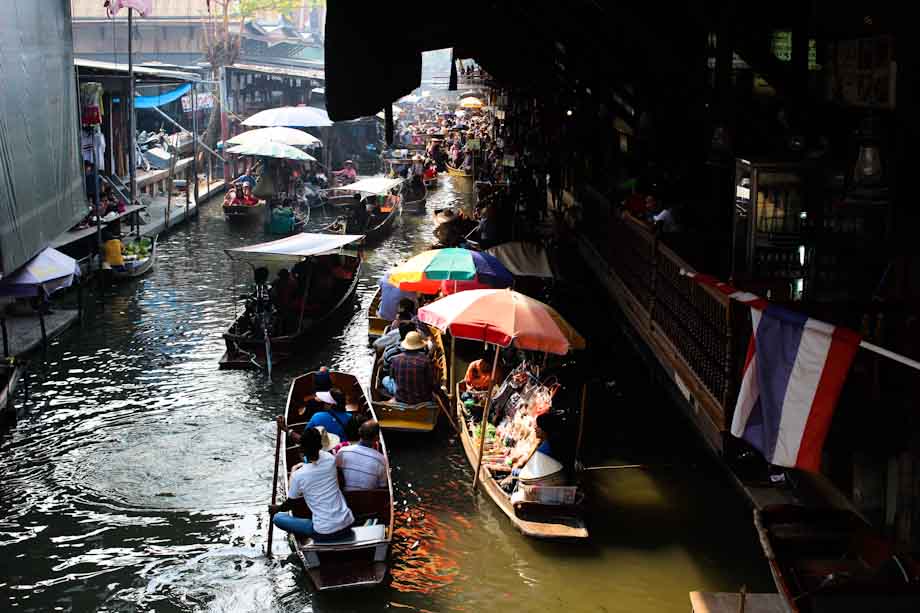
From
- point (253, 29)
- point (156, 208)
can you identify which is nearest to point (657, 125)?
point (156, 208)

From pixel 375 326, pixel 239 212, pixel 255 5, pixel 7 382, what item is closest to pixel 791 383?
pixel 7 382

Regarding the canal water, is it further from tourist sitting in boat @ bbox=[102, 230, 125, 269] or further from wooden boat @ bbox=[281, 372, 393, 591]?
tourist sitting in boat @ bbox=[102, 230, 125, 269]

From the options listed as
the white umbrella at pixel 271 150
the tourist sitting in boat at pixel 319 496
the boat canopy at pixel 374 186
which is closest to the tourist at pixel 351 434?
the tourist sitting in boat at pixel 319 496

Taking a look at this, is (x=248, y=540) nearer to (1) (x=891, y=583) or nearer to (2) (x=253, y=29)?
(1) (x=891, y=583)

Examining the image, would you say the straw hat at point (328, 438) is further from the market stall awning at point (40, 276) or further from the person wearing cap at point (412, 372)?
the market stall awning at point (40, 276)

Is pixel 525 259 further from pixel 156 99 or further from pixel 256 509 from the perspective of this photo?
pixel 156 99

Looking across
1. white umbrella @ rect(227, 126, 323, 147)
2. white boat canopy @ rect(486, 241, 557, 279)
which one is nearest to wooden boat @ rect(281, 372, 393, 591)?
white boat canopy @ rect(486, 241, 557, 279)

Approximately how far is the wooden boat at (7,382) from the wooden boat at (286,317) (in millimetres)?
3772

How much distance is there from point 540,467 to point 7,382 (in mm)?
6965

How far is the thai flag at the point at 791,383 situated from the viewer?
5.44 metres

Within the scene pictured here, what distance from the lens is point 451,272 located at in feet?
46.7

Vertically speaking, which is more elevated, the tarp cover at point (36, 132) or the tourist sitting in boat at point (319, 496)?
the tarp cover at point (36, 132)

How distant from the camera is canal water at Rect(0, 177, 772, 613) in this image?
919cm

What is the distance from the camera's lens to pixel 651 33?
927 cm
